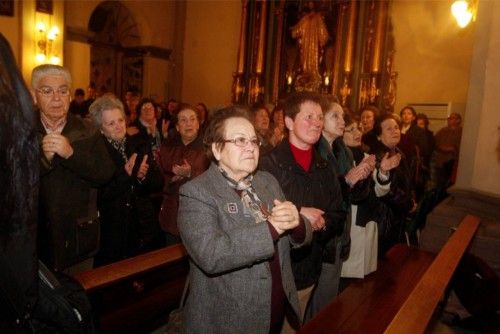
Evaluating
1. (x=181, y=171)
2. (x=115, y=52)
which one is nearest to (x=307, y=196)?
(x=181, y=171)

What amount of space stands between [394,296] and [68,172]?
2573 millimetres

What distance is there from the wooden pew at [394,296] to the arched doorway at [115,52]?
1141 centimetres

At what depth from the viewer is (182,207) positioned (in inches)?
71.8

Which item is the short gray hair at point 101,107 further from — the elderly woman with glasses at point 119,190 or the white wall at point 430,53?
the white wall at point 430,53

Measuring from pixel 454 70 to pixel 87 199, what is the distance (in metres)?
9.67

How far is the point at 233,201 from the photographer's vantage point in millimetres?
1879

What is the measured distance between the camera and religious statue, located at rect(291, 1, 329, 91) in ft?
39.2

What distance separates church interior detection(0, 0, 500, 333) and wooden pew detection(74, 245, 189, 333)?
0.06 ft

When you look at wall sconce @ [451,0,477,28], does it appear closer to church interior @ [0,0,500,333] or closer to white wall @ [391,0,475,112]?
church interior @ [0,0,500,333]

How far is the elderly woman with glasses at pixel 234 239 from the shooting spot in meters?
1.68

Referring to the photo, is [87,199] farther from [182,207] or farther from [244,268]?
[244,268]

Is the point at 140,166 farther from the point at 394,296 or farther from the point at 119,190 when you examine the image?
the point at 394,296

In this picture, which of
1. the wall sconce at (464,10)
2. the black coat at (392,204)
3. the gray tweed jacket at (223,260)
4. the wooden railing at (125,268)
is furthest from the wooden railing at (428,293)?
the wall sconce at (464,10)

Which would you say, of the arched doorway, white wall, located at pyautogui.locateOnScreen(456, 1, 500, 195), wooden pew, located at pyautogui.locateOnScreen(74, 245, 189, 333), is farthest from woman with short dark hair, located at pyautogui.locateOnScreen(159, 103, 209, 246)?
the arched doorway
